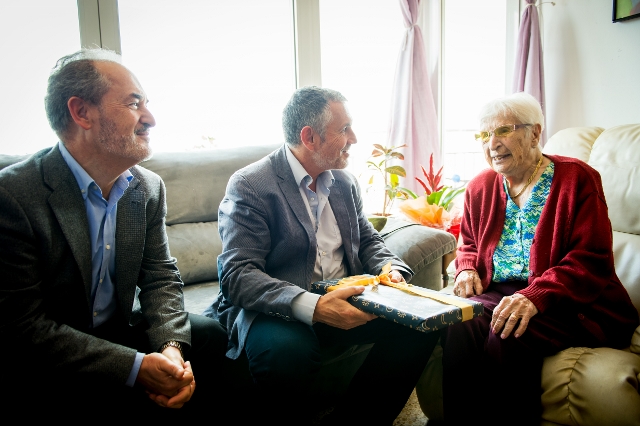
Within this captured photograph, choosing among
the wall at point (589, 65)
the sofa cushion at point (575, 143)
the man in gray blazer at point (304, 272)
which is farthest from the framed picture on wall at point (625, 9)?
the man in gray blazer at point (304, 272)

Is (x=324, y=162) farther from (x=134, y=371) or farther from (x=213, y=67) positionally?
(x=213, y=67)

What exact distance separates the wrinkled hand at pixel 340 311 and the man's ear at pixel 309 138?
533 mm

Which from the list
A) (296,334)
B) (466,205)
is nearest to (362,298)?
(296,334)

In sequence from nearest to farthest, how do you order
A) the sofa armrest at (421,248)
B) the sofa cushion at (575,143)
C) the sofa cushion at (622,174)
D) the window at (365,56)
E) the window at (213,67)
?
the sofa cushion at (622,174) < the sofa armrest at (421,248) < the sofa cushion at (575,143) < the window at (213,67) < the window at (365,56)

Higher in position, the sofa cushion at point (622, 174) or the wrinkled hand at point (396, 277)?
the sofa cushion at point (622, 174)

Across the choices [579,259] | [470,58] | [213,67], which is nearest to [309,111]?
[579,259]

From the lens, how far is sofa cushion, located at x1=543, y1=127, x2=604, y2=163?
1.96 m

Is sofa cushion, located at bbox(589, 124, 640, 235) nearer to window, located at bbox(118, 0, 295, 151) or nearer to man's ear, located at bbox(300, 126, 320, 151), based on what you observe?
man's ear, located at bbox(300, 126, 320, 151)

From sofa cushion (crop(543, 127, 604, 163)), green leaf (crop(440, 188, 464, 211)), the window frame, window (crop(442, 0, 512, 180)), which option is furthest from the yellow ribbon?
window (crop(442, 0, 512, 180))

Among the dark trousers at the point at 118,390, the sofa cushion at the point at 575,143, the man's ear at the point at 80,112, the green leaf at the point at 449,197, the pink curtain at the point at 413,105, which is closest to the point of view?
the dark trousers at the point at 118,390

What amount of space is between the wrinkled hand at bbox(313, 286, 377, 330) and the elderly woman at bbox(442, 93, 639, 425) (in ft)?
1.23

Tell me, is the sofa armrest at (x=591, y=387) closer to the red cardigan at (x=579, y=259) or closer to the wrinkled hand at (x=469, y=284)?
the red cardigan at (x=579, y=259)

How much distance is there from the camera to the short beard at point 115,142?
3.91 ft

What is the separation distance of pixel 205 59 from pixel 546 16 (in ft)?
8.38
